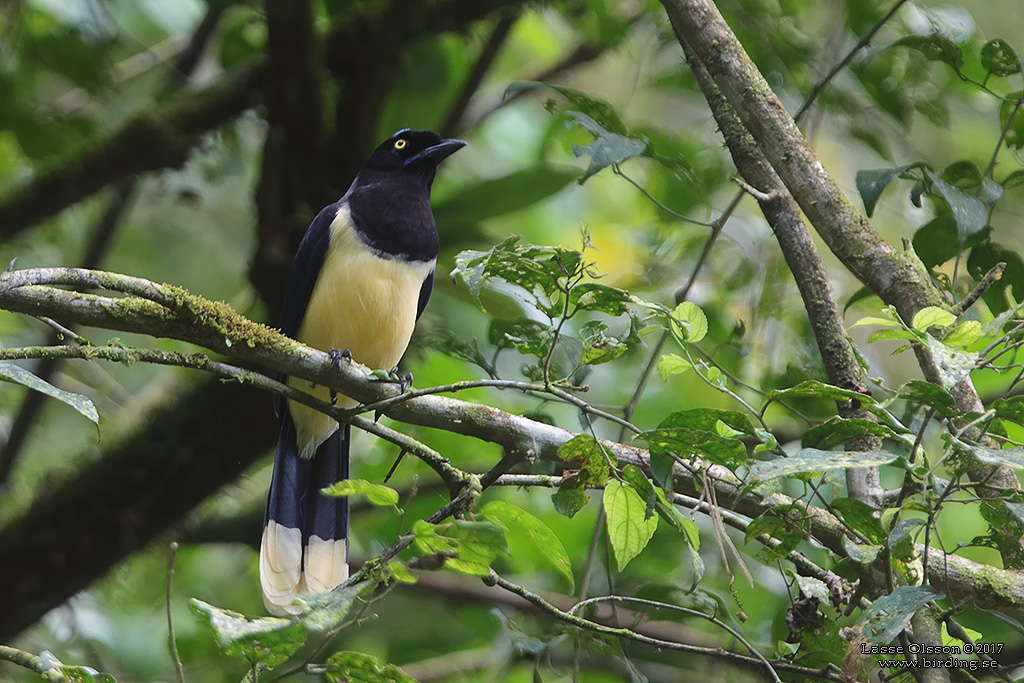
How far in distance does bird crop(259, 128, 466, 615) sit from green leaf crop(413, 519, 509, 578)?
1730 millimetres

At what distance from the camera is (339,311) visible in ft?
12.0

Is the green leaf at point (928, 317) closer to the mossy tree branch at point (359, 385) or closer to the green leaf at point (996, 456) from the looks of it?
the green leaf at point (996, 456)

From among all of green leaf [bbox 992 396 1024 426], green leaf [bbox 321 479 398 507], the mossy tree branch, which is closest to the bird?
the mossy tree branch

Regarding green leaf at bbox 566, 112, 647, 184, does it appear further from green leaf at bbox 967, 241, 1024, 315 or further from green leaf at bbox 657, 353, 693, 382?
green leaf at bbox 967, 241, 1024, 315

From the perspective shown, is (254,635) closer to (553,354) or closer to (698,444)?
(698,444)

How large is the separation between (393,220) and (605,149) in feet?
4.20

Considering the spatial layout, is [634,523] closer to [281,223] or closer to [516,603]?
[516,603]

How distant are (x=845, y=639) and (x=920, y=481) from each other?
623 mm

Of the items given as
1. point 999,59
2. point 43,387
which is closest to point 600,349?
point 43,387

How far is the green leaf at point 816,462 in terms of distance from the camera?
1817mm

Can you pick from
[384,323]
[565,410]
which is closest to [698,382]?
[565,410]

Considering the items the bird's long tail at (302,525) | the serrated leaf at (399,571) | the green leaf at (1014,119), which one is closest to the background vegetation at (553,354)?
the serrated leaf at (399,571)

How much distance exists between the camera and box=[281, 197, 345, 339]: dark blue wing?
144 inches

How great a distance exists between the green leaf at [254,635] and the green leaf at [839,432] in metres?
1.11
